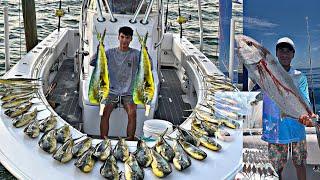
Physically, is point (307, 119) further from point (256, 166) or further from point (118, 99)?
point (118, 99)

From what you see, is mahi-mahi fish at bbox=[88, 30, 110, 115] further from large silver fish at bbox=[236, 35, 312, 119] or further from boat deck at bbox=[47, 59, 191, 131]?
large silver fish at bbox=[236, 35, 312, 119]

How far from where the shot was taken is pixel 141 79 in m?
4.60

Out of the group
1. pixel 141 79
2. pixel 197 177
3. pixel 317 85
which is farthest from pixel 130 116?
pixel 317 85

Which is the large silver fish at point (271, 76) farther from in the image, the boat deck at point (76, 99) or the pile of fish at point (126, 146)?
the boat deck at point (76, 99)

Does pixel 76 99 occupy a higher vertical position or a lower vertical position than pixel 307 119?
lower

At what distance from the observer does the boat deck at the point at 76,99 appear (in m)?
5.73

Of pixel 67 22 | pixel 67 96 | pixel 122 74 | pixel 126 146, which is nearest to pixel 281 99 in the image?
pixel 126 146

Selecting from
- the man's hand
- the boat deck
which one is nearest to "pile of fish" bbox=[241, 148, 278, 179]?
the man's hand

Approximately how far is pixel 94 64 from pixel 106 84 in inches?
11.4

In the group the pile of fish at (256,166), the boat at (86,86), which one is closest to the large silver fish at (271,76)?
the pile of fish at (256,166)

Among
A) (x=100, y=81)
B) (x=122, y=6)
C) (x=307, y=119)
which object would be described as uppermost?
(x=122, y=6)

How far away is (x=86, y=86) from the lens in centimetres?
527

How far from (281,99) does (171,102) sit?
3310mm

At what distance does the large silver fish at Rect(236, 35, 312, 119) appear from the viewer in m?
2.89
